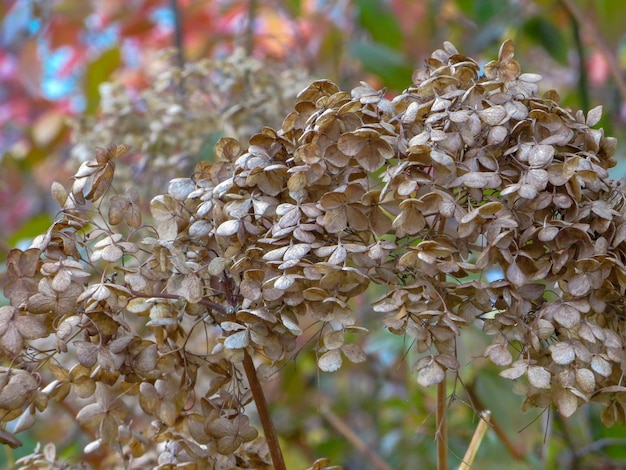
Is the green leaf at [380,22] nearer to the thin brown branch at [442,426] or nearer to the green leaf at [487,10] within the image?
the green leaf at [487,10]

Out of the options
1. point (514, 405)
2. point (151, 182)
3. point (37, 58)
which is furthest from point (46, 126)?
point (514, 405)

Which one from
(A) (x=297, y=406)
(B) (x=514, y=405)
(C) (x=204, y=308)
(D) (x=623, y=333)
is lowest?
(A) (x=297, y=406)

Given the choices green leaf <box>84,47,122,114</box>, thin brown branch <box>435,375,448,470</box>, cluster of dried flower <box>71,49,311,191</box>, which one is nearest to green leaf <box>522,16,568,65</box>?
cluster of dried flower <box>71,49,311,191</box>

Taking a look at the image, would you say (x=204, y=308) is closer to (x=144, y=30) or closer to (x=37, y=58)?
(x=37, y=58)

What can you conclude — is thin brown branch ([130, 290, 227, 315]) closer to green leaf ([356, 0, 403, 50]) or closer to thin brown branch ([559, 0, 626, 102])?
thin brown branch ([559, 0, 626, 102])

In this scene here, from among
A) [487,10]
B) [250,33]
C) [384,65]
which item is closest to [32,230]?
[250,33]

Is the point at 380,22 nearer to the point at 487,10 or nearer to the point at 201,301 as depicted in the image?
the point at 487,10
